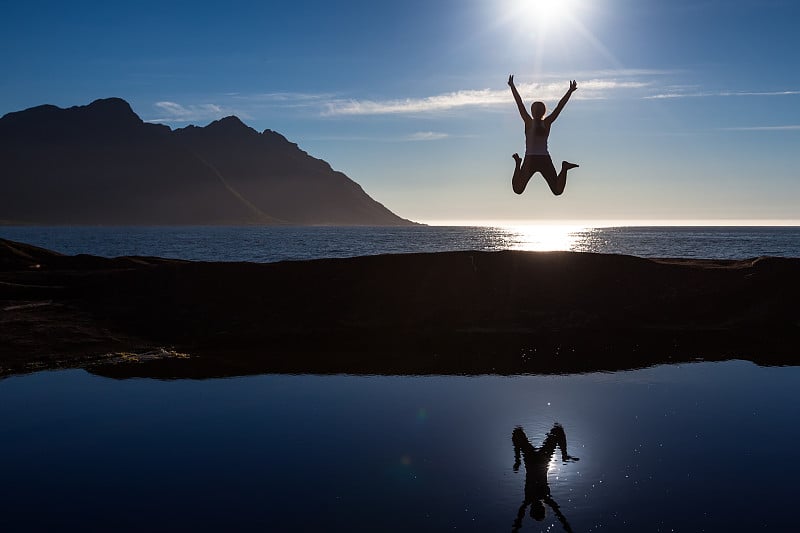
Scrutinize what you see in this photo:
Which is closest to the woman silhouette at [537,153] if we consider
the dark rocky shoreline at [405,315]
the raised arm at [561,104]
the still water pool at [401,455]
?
the raised arm at [561,104]

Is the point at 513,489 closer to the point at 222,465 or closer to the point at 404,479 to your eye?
the point at 404,479

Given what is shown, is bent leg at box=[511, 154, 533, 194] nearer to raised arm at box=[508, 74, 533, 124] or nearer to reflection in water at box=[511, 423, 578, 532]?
raised arm at box=[508, 74, 533, 124]

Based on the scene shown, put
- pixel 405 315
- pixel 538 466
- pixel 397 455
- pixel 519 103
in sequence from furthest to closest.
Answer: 1. pixel 405 315
2. pixel 519 103
3. pixel 397 455
4. pixel 538 466

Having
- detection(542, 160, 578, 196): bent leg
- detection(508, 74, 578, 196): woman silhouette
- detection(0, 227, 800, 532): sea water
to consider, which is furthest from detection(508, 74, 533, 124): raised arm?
detection(0, 227, 800, 532): sea water

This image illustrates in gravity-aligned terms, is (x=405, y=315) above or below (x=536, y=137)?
below

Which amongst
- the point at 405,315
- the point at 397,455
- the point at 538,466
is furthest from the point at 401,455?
the point at 405,315

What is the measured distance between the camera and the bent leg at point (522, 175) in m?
12.9

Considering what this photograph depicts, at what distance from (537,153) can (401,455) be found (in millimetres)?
6622

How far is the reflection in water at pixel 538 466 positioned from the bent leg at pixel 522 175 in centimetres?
477

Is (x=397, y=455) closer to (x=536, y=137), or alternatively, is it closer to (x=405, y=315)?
(x=536, y=137)

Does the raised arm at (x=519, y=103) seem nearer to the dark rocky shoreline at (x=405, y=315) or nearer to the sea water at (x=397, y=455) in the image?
the sea water at (x=397, y=455)

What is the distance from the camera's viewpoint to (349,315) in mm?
24641

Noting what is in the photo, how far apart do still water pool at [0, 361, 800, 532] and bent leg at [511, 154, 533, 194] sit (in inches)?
179

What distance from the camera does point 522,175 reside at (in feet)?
42.5
